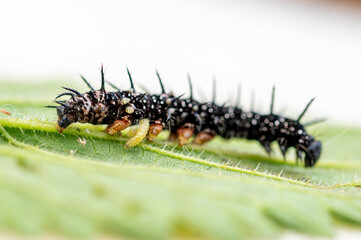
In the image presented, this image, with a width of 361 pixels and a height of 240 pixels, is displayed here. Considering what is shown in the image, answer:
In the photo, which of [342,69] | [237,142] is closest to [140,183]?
[237,142]

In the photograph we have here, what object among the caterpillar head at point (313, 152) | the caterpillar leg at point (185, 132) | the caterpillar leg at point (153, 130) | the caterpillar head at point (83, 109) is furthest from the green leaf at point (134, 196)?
the caterpillar head at point (313, 152)

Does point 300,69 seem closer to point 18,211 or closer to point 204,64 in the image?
point 204,64

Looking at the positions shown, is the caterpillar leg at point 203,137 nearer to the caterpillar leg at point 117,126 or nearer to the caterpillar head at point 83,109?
the caterpillar leg at point 117,126

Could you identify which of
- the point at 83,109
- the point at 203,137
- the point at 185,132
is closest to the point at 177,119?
the point at 185,132

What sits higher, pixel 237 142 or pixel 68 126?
pixel 68 126

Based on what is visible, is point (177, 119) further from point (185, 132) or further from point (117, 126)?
point (117, 126)
